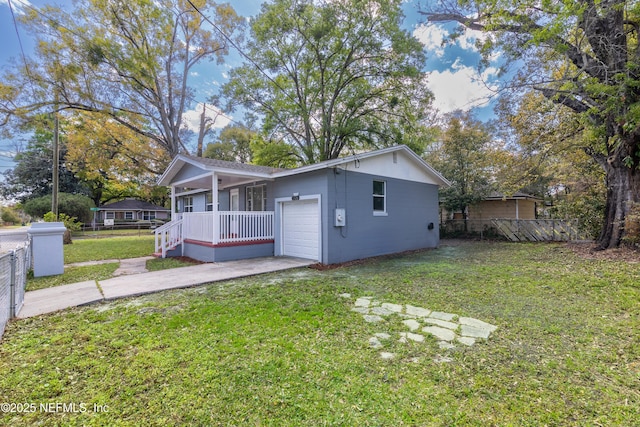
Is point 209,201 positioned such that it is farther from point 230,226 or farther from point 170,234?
point 230,226

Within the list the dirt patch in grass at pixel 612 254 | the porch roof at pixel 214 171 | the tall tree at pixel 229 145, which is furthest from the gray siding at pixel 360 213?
the tall tree at pixel 229 145

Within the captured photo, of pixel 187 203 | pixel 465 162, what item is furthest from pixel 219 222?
pixel 465 162

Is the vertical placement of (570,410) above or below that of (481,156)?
below

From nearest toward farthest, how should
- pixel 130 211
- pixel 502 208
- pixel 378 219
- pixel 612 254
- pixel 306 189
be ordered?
1. pixel 612 254
2. pixel 306 189
3. pixel 378 219
4. pixel 502 208
5. pixel 130 211

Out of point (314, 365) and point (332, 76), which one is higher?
point (332, 76)

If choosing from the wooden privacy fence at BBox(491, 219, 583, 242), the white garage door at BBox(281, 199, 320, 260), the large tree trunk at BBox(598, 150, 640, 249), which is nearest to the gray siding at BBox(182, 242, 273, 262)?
the white garage door at BBox(281, 199, 320, 260)

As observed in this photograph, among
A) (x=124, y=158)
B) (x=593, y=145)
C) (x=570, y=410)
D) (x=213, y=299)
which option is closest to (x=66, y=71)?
(x=124, y=158)

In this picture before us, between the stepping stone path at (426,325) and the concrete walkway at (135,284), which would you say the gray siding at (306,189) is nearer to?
the concrete walkway at (135,284)

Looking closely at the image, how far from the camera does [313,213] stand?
859 cm

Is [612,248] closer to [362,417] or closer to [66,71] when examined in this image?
[362,417]

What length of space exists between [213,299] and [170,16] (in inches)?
702

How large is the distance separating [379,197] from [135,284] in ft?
24.4

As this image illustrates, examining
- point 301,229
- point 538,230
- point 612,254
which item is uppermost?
point 301,229

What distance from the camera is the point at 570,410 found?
6.68ft
